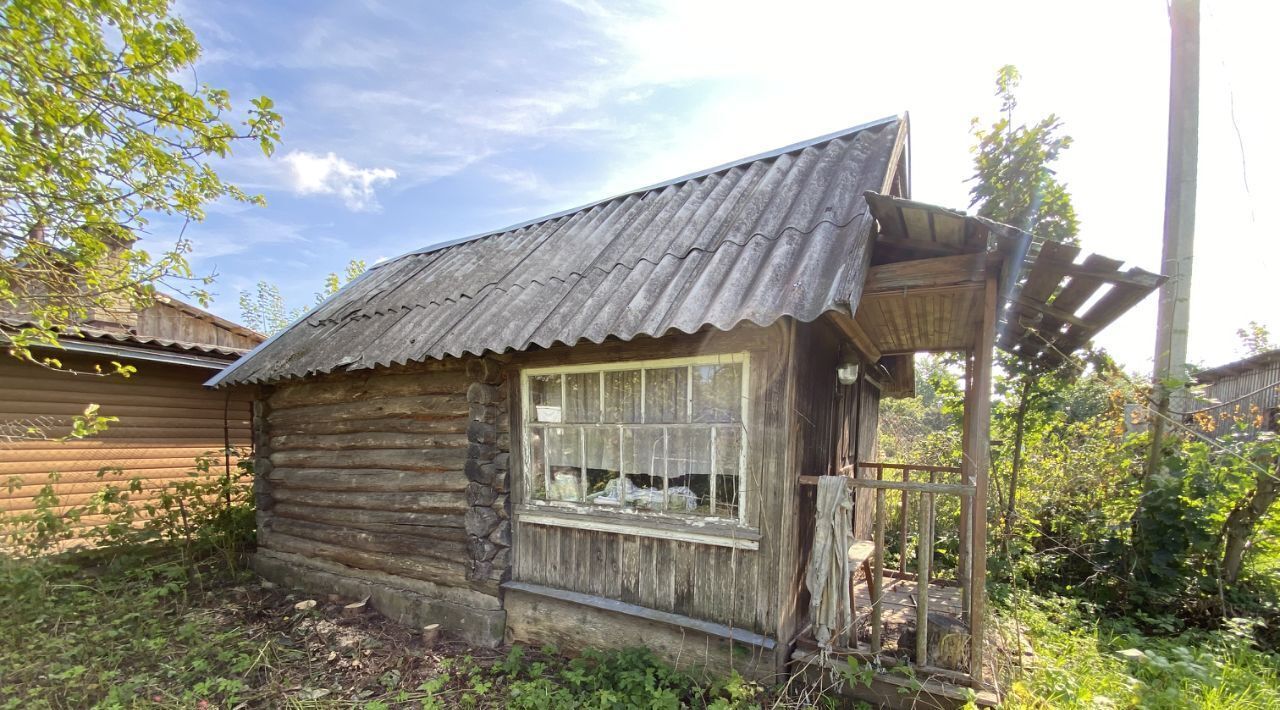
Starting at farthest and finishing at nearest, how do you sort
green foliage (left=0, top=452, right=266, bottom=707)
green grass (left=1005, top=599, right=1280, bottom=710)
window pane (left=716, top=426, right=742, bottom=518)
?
green foliage (left=0, top=452, right=266, bottom=707)
window pane (left=716, top=426, right=742, bottom=518)
green grass (left=1005, top=599, right=1280, bottom=710)

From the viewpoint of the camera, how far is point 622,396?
433 centimetres

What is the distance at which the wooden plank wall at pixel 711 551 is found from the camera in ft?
12.1

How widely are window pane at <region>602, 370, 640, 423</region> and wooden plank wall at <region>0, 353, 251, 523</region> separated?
7.62 metres

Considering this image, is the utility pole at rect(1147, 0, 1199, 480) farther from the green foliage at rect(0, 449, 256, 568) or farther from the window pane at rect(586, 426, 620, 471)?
the green foliage at rect(0, 449, 256, 568)

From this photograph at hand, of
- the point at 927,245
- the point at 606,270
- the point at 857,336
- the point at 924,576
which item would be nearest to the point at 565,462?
the point at 606,270

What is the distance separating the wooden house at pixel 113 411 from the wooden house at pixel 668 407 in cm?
210

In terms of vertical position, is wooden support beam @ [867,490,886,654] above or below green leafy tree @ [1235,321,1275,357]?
below

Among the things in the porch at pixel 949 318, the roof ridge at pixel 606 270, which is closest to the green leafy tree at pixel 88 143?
the roof ridge at pixel 606 270

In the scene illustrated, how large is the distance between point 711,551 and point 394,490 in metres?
3.64

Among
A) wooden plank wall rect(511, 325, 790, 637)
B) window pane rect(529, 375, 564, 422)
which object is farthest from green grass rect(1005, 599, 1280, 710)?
window pane rect(529, 375, 564, 422)

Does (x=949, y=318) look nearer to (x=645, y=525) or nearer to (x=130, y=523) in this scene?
(x=645, y=525)

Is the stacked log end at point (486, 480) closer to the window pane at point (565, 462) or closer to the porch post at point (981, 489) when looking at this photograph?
the window pane at point (565, 462)

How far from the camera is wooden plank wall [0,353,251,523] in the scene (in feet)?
22.5

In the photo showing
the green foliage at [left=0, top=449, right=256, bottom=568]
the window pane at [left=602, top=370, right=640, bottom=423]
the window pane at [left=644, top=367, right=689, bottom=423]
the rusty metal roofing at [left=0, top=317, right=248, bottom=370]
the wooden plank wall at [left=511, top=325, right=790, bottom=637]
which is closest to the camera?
the wooden plank wall at [left=511, top=325, right=790, bottom=637]
